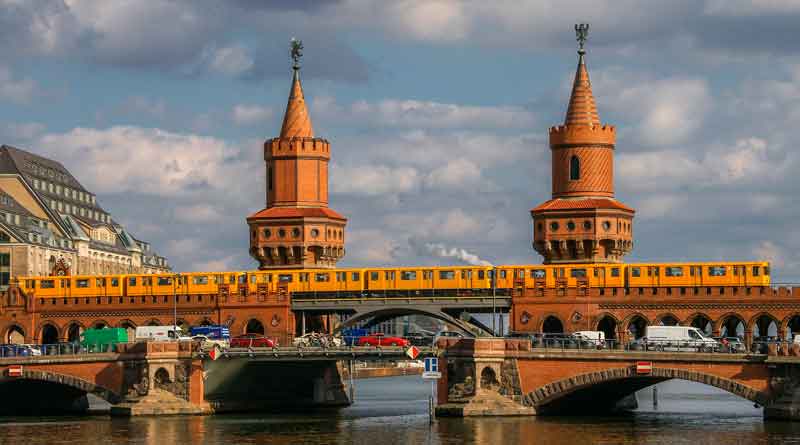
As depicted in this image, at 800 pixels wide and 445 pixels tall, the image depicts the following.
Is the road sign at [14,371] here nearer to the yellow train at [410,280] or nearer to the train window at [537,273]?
the yellow train at [410,280]

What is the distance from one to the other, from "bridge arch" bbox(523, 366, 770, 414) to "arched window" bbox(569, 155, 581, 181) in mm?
32380

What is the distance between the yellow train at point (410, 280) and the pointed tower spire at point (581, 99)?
14.9 m

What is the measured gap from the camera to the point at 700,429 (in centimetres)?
10481

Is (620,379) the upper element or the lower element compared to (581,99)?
lower

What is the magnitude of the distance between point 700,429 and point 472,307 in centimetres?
4319

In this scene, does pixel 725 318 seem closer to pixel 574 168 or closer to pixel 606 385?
pixel 574 168

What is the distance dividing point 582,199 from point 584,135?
5.85m

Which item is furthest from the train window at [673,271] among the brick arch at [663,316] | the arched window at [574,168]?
the arched window at [574,168]

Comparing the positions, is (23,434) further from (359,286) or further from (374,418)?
(359,286)

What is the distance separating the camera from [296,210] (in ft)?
516

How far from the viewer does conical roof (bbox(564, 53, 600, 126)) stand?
15000 centimetres

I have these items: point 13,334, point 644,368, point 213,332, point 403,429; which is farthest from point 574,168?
point 13,334

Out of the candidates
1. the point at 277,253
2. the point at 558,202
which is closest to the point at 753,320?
the point at 558,202

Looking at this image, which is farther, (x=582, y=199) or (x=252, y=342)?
(x=582, y=199)
